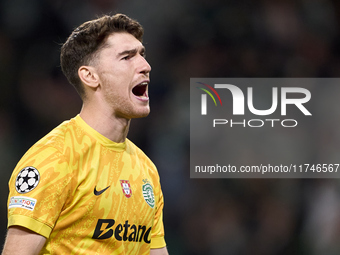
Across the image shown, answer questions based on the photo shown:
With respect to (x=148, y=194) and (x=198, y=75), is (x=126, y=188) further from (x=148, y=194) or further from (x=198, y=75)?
(x=198, y=75)

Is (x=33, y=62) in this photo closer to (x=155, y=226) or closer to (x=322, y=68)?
(x=155, y=226)

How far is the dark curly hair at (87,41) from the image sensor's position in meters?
2.22

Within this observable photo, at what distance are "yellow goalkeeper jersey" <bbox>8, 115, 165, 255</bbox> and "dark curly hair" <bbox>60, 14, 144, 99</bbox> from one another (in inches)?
10.8

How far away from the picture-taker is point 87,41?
2.22 metres

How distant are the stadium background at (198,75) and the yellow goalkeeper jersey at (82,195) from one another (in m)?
2.02

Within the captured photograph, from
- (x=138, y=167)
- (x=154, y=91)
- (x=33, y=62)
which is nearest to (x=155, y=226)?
(x=138, y=167)

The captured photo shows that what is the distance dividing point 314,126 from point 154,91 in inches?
61.0

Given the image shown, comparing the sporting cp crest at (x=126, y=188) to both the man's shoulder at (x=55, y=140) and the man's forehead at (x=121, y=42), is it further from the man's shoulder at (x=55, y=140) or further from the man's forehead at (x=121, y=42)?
the man's forehead at (x=121, y=42)

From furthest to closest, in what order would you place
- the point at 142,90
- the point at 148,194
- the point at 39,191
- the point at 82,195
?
the point at 142,90 < the point at 148,194 < the point at 82,195 < the point at 39,191

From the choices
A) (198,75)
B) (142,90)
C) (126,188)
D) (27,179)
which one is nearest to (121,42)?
(142,90)

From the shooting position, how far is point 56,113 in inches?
170

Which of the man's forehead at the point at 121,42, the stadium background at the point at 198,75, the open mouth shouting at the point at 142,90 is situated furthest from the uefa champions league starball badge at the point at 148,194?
the stadium background at the point at 198,75

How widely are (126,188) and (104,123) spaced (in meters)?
0.32

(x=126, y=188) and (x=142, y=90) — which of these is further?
(x=142, y=90)
